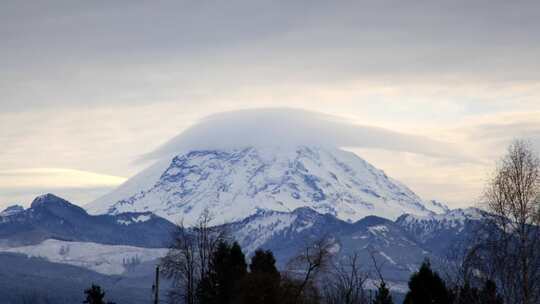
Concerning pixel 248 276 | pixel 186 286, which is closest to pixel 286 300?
pixel 248 276

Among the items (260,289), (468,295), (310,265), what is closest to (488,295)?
(468,295)

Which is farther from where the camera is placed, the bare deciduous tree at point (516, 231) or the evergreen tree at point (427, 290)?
the evergreen tree at point (427, 290)

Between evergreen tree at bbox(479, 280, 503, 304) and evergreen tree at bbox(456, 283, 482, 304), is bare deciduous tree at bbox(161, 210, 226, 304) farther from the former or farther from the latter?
evergreen tree at bbox(479, 280, 503, 304)

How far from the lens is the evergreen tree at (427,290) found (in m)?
85.2

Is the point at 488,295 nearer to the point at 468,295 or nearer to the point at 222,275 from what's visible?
the point at 468,295

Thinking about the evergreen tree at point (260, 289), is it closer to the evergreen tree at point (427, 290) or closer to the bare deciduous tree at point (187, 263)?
the evergreen tree at point (427, 290)

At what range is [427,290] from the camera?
85562 millimetres

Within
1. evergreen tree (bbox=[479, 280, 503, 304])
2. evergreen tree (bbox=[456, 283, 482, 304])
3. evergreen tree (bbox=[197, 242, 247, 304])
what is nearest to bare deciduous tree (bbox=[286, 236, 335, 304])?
evergreen tree (bbox=[197, 242, 247, 304])

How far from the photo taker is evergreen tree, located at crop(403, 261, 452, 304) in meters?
85.2

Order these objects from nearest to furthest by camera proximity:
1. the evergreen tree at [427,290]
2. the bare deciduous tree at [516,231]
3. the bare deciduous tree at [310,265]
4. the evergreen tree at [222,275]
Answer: the bare deciduous tree at [516,231] < the evergreen tree at [427,290] < the bare deciduous tree at [310,265] < the evergreen tree at [222,275]

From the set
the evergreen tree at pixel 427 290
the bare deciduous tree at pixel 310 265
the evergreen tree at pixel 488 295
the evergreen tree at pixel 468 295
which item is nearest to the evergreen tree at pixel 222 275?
the bare deciduous tree at pixel 310 265

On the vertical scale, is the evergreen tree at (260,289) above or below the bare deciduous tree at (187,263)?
below

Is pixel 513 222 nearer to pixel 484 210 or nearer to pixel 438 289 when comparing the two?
pixel 484 210

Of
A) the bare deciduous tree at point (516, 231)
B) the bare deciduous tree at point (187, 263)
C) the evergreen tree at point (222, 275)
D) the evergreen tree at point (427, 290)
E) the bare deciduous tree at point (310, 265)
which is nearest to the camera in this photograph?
the bare deciduous tree at point (516, 231)
